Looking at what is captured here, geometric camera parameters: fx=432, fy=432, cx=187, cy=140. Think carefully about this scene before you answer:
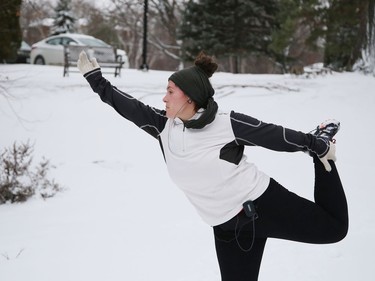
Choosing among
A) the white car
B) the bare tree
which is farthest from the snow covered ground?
the bare tree

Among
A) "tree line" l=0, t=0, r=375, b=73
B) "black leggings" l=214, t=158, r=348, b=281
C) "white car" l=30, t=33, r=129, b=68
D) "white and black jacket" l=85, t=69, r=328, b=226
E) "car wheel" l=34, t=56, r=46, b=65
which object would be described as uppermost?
"tree line" l=0, t=0, r=375, b=73

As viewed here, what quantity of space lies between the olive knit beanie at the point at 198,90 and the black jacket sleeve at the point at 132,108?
283 mm

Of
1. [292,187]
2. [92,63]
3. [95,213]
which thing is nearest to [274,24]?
[292,187]

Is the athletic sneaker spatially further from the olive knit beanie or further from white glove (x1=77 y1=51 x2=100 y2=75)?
white glove (x1=77 y1=51 x2=100 y2=75)

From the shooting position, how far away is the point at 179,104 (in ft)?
7.80

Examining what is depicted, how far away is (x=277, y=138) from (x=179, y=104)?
0.57 m

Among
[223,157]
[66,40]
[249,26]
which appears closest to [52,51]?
[66,40]

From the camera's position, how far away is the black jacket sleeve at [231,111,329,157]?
2156 mm

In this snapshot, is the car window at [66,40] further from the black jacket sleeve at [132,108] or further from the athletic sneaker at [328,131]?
the athletic sneaker at [328,131]

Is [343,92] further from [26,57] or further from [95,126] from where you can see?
[26,57]

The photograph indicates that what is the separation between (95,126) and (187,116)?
641 cm

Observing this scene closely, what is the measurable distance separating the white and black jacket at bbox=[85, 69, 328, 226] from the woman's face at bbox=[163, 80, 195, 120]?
0.07 m

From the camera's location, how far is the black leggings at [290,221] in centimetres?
224

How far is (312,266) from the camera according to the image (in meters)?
4.05
